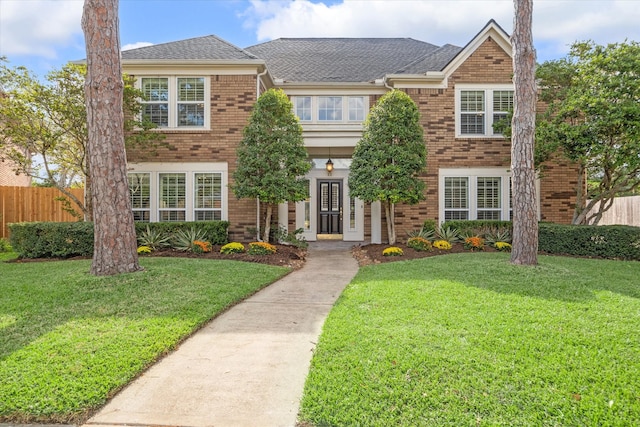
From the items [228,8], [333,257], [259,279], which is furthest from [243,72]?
[259,279]

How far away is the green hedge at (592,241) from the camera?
28.6 feet

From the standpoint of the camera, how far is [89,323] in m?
4.02

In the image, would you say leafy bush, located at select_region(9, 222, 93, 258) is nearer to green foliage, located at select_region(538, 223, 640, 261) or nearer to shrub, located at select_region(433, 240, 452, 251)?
shrub, located at select_region(433, 240, 452, 251)

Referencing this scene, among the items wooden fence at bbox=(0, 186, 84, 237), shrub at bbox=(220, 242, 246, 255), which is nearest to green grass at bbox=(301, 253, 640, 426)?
shrub at bbox=(220, 242, 246, 255)

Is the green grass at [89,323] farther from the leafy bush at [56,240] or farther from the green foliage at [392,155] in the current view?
the green foliage at [392,155]

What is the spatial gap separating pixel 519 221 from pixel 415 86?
20.1 feet

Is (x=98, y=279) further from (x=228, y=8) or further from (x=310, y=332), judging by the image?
(x=228, y=8)

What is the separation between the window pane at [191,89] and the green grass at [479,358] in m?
8.20

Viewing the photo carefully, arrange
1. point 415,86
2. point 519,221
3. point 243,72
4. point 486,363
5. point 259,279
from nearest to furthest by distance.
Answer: point 486,363 < point 259,279 < point 519,221 < point 243,72 < point 415,86

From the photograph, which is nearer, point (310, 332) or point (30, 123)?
point (310, 332)

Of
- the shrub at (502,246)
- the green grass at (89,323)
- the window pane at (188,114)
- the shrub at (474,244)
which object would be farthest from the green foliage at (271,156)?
the shrub at (502,246)

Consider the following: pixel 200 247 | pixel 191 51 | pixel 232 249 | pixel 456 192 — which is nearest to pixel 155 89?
pixel 191 51

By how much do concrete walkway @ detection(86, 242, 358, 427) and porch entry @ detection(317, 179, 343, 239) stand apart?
8.75 metres

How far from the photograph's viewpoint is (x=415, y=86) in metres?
11.5
